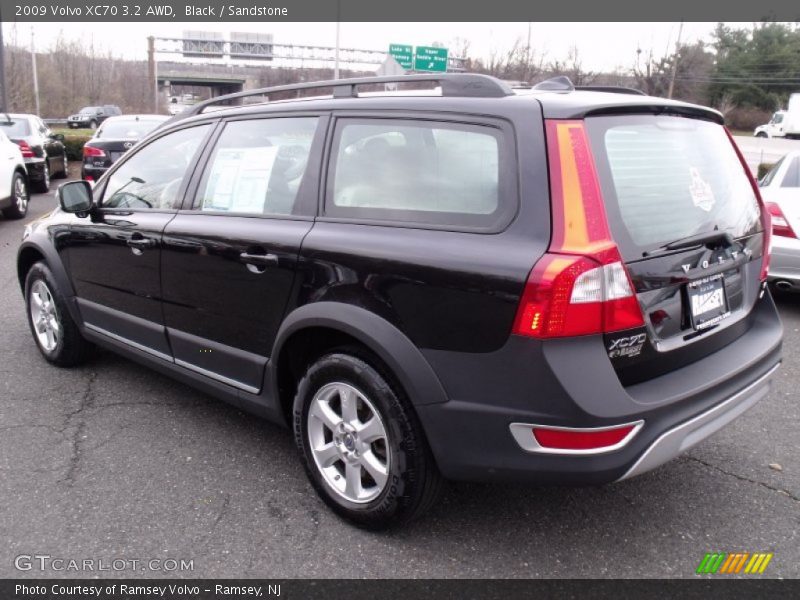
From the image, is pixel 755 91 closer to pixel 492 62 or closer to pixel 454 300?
pixel 492 62

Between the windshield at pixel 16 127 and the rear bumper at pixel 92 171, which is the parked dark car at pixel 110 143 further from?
the windshield at pixel 16 127

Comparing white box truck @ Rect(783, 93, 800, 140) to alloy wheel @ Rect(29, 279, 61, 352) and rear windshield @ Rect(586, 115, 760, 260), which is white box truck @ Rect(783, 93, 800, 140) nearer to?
rear windshield @ Rect(586, 115, 760, 260)

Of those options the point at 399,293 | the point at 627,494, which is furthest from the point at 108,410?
the point at 627,494

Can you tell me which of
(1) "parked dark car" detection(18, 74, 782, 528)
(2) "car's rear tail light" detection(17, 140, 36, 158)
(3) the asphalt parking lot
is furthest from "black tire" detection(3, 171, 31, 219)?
(1) "parked dark car" detection(18, 74, 782, 528)

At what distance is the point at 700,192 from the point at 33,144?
1444cm

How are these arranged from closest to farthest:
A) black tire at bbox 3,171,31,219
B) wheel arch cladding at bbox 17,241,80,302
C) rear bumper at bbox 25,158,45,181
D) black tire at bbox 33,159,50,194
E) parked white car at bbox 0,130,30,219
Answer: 1. wheel arch cladding at bbox 17,241,80,302
2. parked white car at bbox 0,130,30,219
3. black tire at bbox 3,171,31,219
4. rear bumper at bbox 25,158,45,181
5. black tire at bbox 33,159,50,194

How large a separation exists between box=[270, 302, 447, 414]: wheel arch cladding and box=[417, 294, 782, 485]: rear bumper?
49 millimetres

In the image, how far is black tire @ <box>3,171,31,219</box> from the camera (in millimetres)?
10930

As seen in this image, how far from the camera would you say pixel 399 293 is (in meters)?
2.49

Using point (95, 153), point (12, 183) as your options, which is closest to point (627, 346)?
point (12, 183)

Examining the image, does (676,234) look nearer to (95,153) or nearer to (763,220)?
(763,220)

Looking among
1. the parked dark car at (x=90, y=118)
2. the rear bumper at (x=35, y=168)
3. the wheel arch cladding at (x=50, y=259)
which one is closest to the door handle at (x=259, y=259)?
the wheel arch cladding at (x=50, y=259)

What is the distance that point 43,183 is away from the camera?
14719 millimetres

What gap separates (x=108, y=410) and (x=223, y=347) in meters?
1.16
